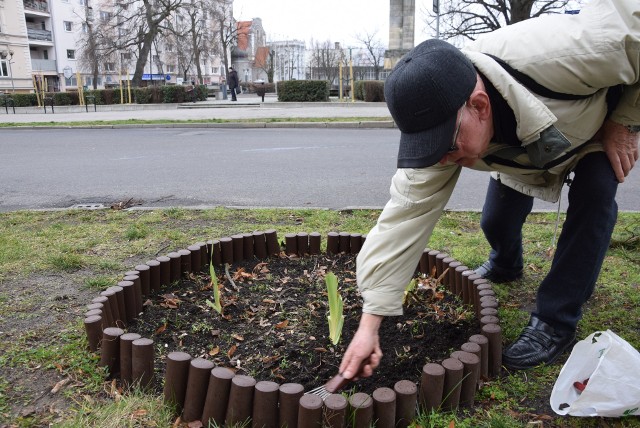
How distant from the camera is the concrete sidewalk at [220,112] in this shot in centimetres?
1717

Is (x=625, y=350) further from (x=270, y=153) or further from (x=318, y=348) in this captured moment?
(x=270, y=153)

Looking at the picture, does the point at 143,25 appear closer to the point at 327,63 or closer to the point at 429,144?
the point at 327,63

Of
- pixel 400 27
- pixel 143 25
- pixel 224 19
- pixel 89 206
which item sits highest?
pixel 224 19

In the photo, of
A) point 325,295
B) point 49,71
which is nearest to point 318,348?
point 325,295

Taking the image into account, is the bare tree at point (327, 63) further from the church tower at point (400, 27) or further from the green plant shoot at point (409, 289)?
the green plant shoot at point (409, 289)

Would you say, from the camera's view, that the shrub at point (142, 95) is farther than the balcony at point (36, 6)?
No

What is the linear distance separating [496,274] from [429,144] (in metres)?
1.88

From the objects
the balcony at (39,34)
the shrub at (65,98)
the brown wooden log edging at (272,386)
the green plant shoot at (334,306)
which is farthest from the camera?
the balcony at (39,34)

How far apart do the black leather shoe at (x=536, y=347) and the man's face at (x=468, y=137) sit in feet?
3.16

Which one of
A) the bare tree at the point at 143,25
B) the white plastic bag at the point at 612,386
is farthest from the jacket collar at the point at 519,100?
the bare tree at the point at 143,25

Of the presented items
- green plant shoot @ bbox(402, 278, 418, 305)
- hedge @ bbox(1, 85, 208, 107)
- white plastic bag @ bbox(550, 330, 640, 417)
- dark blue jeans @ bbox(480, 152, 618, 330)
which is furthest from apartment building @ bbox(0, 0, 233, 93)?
white plastic bag @ bbox(550, 330, 640, 417)

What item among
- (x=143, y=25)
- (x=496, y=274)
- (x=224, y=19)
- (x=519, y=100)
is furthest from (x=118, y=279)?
(x=224, y=19)

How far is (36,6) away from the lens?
53312 mm

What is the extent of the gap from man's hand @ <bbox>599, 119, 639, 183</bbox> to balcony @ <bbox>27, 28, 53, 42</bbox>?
195 ft
